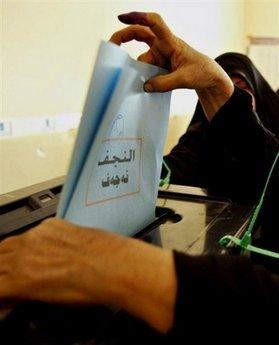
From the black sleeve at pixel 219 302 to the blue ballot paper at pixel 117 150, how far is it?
4.8 inches

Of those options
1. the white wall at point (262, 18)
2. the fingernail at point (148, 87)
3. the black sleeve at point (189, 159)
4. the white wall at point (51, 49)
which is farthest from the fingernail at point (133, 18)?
the white wall at point (262, 18)

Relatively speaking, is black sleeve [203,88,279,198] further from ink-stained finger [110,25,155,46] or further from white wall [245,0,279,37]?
white wall [245,0,279,37]

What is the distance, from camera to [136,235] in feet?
1.90

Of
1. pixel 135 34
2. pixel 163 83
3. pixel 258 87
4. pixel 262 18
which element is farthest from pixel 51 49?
pixel 262 18

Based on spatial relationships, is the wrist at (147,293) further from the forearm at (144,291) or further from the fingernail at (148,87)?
the fingernail at (148,87)

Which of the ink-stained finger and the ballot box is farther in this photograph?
the ink-stained finger

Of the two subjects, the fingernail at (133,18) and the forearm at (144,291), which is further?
the fingernail at (133,18)

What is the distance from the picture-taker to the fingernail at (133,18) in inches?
23.8

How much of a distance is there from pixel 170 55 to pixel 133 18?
95 millimetres

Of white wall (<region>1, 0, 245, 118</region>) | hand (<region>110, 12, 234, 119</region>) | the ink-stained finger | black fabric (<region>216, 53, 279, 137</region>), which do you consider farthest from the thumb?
black fabric (<region>216, 53, 279, 137</region>)

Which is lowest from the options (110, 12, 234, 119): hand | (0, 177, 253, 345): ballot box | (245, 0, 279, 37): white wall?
(0, 177, 253, 345): ballot box

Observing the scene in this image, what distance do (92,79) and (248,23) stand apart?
3318 mm

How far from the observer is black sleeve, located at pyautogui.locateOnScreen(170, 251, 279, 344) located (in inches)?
13.7

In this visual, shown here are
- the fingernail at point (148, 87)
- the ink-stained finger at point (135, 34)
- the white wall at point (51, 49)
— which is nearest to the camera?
the fingernail at point (148, 87)
